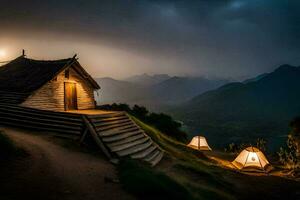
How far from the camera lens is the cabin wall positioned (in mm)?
22539

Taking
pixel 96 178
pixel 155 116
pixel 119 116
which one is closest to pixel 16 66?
pixel 119 116

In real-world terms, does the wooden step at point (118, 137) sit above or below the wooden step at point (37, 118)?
below

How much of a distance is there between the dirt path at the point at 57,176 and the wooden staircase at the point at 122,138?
1.46 metres

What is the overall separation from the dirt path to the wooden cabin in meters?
9.79

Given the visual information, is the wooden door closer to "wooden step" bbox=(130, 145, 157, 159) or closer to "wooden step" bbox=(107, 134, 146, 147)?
"wooden step" bbox=(107, 134, 146, 147)

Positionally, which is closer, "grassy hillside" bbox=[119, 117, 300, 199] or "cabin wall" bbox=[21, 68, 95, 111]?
"grassy hillside" bbox=[119, 117, 300, 199]

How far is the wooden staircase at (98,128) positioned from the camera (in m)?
14.8

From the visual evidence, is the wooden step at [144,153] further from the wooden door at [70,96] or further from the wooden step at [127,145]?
the wooden door at [70,96]

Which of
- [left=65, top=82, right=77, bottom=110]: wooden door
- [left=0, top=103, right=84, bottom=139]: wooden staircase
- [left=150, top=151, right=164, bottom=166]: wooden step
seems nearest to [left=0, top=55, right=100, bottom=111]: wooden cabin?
[left=65, top=82, right=77, bottom=110]: wooden door

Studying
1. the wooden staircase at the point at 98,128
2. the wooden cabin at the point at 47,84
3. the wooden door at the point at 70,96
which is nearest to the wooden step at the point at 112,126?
the wooden staircase at the point at 98,128

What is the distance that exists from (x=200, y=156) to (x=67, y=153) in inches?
575

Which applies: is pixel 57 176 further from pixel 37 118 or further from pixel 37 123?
pixel 37 118

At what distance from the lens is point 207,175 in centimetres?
1494

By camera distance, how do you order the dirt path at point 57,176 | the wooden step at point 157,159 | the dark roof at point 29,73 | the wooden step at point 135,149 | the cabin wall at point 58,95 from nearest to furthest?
the dirt path at point 57,176 → the wooden step at point 135,149 → the wooden step at point 157,159 → the cabin wall at point 58,95 → the dark roof at point 29,73
